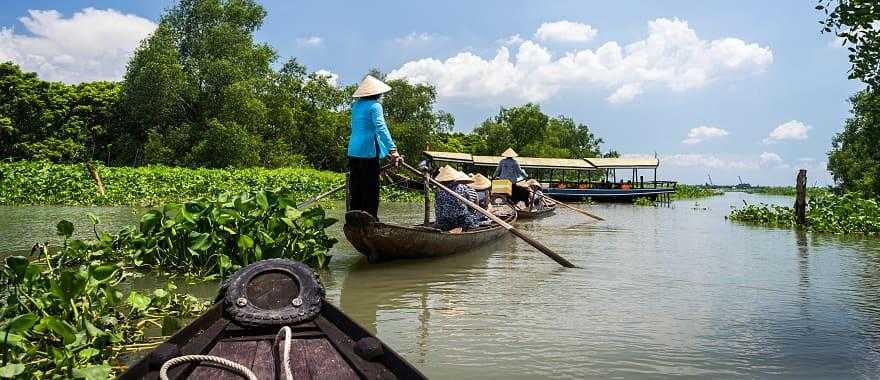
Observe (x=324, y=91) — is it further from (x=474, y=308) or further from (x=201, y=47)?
(x=474, y=308)

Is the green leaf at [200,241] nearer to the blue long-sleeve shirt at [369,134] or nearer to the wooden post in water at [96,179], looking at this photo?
the blue long-sleeve shirt at [369,134]

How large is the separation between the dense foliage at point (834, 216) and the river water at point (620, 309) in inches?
146

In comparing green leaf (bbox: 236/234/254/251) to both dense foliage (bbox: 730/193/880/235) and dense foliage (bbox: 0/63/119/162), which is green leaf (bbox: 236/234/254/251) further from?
dense foliage (bbox: 0/63/119/162)

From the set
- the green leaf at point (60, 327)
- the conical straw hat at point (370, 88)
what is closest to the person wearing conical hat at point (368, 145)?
the conical straw hat at point (370, 88)

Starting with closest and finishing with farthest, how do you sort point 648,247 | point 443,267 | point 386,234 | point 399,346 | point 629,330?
1. point 399,346
2. point 629,330
3. point 386,234
4. point 443,267
5. point 648,247

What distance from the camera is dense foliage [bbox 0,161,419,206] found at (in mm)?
17359

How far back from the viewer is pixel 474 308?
18.8 feet

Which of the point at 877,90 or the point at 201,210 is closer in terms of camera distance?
the point at 877,90

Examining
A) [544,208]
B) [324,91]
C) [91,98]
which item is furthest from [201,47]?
[544,208]

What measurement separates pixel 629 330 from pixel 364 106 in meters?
3.81

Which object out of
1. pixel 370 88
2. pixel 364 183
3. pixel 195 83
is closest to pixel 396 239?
pixel 364 183

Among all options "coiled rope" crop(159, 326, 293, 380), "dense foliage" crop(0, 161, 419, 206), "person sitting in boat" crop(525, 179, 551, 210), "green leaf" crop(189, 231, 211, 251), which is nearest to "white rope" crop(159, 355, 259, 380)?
"coiled rope" crop(159, 326, 293, 380)

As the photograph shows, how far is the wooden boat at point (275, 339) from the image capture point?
2.51m

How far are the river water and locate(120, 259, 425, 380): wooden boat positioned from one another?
942mm
